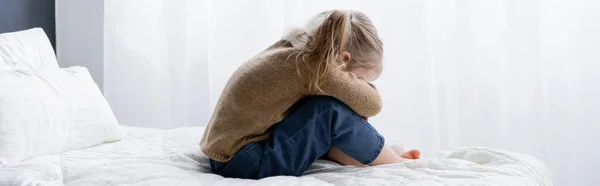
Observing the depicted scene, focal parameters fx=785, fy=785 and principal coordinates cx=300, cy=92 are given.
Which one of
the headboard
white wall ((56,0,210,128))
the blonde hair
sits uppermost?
the blonde hair

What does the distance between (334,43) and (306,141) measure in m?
0.22

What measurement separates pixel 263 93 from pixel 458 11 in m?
1.32

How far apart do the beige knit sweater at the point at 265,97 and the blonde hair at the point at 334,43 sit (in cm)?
2

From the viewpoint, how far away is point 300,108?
1688mm

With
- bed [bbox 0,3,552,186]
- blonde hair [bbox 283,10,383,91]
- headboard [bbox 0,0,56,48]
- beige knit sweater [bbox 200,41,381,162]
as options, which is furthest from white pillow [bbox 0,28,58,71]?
blonde hair [bbox 283,10,383,91]

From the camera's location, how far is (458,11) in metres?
2.79

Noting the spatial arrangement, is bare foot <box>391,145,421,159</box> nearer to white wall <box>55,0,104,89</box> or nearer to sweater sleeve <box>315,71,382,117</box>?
sweater sleeve <box>315,71,382,117</box>

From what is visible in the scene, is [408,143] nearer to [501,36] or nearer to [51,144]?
[501,36]

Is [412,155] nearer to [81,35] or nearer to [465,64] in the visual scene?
[465,64]

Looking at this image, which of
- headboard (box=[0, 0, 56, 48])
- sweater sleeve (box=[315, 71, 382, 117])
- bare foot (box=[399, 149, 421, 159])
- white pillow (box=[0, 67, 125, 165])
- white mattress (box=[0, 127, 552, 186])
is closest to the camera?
white mattress (box=[0, 127, 552, 186])

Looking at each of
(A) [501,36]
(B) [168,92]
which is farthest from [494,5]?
(B) [168,92]

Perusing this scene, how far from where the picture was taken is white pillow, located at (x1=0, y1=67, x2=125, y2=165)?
1.78 m

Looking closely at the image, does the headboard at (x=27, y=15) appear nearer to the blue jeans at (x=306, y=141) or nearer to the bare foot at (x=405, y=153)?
the blue jeans at (x=306, y=141)

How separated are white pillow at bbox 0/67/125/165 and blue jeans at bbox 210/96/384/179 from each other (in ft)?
1.55
